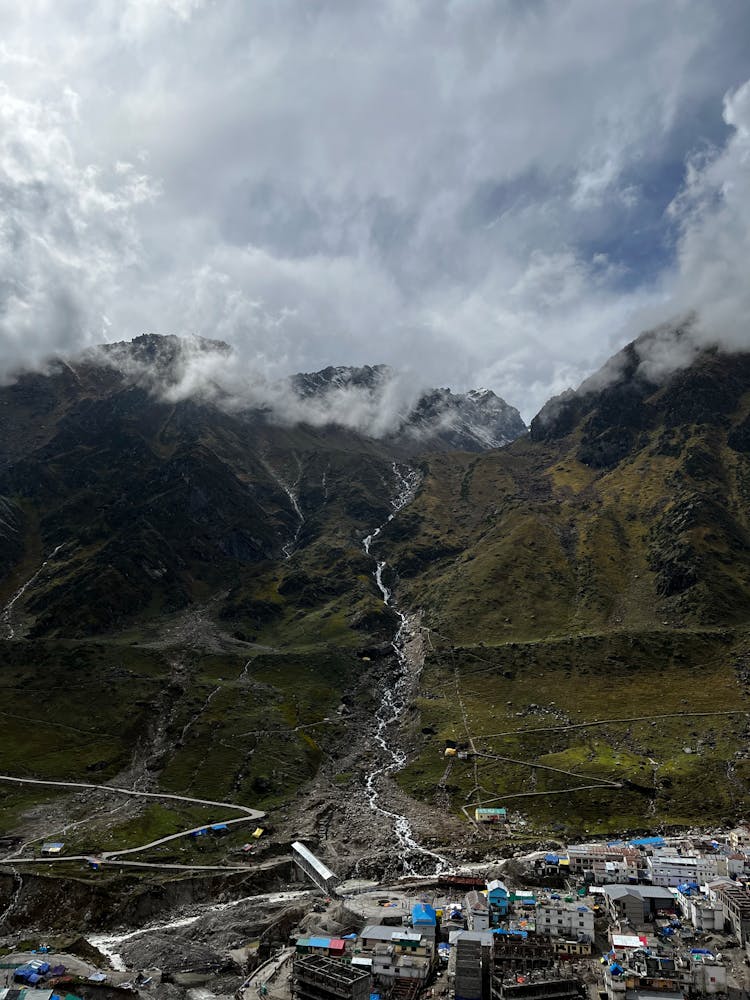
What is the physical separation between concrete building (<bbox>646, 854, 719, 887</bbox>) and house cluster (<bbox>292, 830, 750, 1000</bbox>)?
18 cm

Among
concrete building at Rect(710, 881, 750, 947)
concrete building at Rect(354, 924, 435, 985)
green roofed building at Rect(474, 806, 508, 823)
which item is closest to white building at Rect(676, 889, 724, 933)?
concrete building at Rect(710, 881, 750, 947)

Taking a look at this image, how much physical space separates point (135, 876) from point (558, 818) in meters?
96.4

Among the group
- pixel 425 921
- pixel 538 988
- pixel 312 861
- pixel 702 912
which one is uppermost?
pixel 312 861

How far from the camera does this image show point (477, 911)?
354ft

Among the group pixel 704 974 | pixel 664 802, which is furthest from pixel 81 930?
pixel 664 802

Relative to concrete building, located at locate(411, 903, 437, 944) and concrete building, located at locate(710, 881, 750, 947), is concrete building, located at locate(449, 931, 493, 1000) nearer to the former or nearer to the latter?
concrete building, located at locate(411, 903, 437, 944)

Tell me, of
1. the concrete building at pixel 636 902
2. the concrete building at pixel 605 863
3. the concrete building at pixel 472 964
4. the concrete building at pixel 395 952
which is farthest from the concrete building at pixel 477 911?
the concrete building at pixel 605 863

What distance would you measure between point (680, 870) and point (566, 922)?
→ 3292 centimetres

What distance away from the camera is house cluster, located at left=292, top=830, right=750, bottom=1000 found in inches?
3585

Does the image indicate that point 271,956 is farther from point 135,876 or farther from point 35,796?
point 35,796

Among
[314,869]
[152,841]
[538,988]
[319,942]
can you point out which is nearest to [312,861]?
[314,869]

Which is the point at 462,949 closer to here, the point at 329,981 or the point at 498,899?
the point at 498,899

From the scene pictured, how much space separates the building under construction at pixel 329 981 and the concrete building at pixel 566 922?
93.7 feet

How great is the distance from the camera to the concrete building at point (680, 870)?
405 feet
